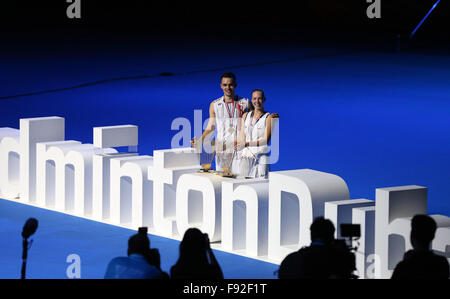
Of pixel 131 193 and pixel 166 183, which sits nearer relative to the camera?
pixel 166 183

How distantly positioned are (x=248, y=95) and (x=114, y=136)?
930 cm

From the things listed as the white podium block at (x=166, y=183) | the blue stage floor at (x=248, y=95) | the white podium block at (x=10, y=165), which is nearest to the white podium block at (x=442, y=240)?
the blue stage floor at (x=248, y=95)

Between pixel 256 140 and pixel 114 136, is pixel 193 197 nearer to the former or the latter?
pixel 256 140

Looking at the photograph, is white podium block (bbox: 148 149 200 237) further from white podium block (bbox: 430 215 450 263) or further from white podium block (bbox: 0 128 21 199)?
white podium block (bbox: 430 215 450 263)

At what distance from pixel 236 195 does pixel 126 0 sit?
85.3ft

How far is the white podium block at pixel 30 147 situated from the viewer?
36.3 feet

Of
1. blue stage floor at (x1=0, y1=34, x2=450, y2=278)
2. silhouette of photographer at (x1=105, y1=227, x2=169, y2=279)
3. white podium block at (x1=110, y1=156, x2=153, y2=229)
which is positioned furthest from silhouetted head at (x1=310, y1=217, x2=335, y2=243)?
white podium block at (x1=110, y1=156, x2=153, y2=229)

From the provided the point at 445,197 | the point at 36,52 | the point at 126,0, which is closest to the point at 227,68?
the point at 36,52

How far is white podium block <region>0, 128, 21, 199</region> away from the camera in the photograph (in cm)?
1137

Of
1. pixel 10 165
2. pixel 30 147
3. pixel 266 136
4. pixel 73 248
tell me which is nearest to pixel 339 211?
pixel 266 136

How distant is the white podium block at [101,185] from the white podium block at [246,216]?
6.52 ft

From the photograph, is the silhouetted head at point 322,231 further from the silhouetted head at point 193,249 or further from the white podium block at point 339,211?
the white podium block at point 339,211

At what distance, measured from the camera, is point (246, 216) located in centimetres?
877

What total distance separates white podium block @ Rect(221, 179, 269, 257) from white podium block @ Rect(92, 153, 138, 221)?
199 centimetres
